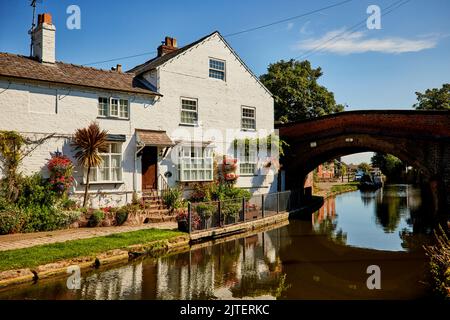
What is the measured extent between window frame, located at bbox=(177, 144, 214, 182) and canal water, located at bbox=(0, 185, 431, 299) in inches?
201

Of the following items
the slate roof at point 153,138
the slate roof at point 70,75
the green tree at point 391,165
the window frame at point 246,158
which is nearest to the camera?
the slate roof at point 70,75

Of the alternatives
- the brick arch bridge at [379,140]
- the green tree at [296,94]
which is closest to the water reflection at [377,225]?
the brick arch bridge at [379,140]

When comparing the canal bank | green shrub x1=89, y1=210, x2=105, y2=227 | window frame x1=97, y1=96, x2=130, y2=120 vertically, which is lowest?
the canal bank

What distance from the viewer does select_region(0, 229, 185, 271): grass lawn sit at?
905 centimetres

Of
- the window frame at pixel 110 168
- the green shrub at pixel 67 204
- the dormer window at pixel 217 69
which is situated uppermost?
the dormer window at pixel 217 69

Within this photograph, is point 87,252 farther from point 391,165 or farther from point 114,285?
point 391,165

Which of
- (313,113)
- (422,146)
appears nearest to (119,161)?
(422,146)

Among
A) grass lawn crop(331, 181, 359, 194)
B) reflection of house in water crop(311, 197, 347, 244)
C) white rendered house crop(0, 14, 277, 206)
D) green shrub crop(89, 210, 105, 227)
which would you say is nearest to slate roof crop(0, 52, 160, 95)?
white rendered house crop(0, 14, 277, 206)

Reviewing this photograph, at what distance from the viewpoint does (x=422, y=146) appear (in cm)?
1909

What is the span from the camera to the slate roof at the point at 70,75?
14.6 m

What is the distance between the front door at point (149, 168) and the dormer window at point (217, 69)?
5985 mm

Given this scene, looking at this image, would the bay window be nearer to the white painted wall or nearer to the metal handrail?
the white painted wall

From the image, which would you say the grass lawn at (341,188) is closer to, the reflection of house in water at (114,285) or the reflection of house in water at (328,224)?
the reflection of house in water at (328,224)
